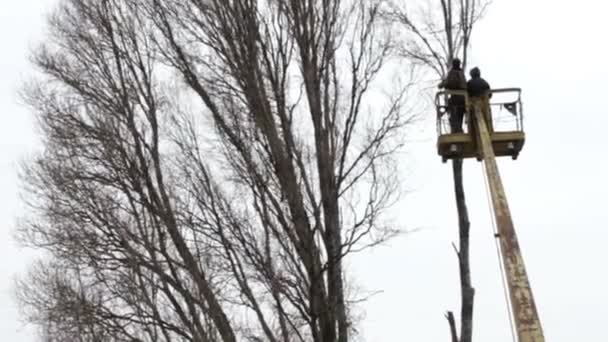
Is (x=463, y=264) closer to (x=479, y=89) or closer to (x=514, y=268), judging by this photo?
(x=479, y=89)

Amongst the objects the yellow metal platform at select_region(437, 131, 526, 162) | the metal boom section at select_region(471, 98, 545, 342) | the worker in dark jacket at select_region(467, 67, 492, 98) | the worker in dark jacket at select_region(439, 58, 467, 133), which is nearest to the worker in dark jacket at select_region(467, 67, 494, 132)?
the worker in dark jacket at select_region(467, 67, 492, 98)

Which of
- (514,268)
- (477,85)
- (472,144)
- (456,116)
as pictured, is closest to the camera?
(514,268)

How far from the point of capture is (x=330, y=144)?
11.5 meters

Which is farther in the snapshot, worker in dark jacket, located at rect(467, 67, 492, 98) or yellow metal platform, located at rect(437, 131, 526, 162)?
yellow metal platform, located at rect(437, 131, 526, 162)

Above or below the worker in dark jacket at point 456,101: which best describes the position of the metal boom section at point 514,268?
below

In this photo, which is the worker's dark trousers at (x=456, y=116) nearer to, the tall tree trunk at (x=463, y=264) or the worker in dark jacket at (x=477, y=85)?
the worker in dark jacket at (x=477, y=85)

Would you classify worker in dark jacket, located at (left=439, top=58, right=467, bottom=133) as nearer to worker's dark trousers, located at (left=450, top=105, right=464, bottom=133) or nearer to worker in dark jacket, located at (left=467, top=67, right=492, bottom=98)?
worker's dark trousers, located at (left=450, top=105, right=464, bottom=133)

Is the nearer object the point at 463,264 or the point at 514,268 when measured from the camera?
the point at 514,268

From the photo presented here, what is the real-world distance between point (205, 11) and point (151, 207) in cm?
276

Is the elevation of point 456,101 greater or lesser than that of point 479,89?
greater

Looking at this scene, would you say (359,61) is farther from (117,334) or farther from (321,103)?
Answer: (117,334)

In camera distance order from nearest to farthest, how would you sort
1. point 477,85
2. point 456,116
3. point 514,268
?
point 514,268 → point 477,85 → point 456,116

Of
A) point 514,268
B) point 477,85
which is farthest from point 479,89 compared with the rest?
point 514,268

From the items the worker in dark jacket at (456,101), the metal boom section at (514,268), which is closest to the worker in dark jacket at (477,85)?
the worker in dark jacket at (456,101)
